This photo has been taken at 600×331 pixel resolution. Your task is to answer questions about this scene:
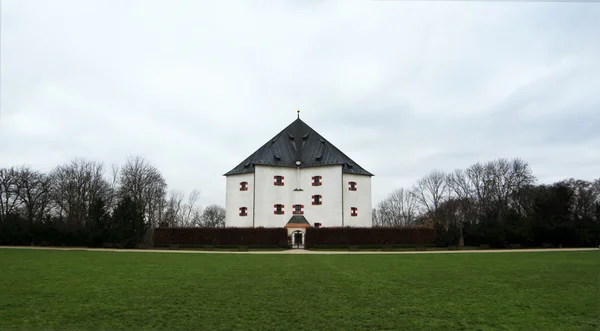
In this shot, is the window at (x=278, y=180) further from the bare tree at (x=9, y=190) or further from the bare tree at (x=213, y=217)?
the bare tree at (x=213, y=217)

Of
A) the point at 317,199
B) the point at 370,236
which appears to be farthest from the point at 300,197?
the point at 370,236

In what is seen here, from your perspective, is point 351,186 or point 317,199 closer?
point 317,199

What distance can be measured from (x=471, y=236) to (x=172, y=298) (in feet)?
121

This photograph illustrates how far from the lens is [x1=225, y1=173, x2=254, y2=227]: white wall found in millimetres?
47125

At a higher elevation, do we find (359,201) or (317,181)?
(317,181)

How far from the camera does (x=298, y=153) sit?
1989 inches

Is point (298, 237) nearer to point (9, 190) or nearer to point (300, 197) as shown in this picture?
point (300, 197)

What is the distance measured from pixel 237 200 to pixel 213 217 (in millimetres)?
53264

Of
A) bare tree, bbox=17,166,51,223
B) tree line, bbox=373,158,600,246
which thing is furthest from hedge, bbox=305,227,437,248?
bare tree, bbox=17,166,51,223

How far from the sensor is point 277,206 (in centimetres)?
4725

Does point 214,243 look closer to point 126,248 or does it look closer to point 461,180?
point 126,248

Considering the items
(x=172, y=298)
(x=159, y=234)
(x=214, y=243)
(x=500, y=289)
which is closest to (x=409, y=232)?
(x=214, y=243)

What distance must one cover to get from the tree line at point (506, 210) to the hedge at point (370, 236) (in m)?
1.78

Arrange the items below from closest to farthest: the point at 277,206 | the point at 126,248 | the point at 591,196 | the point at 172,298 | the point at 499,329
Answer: the point at 499,329
the point at 172,298
the point at 126,248
the point at 277,206
the point at 591,196
